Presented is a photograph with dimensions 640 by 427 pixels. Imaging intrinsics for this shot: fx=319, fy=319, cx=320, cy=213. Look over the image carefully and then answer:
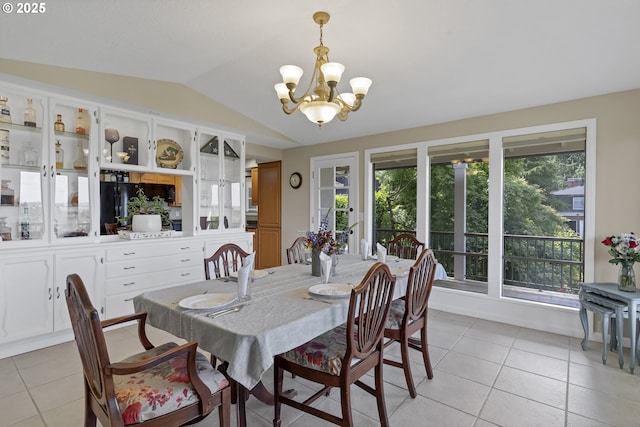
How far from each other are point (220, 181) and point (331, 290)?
298cm

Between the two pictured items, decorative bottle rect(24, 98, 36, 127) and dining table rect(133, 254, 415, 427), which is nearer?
dining table rect(133, 254, 415, 427)

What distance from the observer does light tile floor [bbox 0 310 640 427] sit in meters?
1.92

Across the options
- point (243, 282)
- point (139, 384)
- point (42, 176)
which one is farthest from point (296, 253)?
point (42, 176)

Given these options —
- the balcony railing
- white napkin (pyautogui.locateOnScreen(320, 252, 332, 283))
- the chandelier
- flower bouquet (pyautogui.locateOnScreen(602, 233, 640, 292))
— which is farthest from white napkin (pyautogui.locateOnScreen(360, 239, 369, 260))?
flower bouquet (pyautogui.locateOnScreen(602, 233, 640, 292))

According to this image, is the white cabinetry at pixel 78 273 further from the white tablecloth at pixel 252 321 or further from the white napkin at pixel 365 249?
the white napkin at pixel 365 249

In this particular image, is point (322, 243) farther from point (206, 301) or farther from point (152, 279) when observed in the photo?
point (152, 279)

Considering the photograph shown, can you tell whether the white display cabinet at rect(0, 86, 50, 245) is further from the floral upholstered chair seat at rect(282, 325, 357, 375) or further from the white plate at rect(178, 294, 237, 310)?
the floral upholstered chair seat at rect(282, 325, 357, 375)

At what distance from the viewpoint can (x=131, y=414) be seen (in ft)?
4.12

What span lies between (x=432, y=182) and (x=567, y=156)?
4.95 ft

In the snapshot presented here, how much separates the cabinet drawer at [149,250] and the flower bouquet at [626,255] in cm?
424

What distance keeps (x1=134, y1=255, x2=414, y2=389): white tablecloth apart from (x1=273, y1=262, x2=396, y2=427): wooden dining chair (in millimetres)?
143

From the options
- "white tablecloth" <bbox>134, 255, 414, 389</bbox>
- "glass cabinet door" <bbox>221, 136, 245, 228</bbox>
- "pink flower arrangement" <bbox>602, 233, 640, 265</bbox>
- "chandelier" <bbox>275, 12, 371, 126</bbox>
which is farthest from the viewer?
"glass cabinet door" <bbox>221, 136, 245, 228</bbox>

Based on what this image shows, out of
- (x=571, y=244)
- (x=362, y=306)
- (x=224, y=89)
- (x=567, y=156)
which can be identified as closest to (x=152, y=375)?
(x=362, y=306)

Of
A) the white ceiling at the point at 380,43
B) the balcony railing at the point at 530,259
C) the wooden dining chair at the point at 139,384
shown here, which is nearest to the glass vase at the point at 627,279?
the balcony railing at the point at 530,259
